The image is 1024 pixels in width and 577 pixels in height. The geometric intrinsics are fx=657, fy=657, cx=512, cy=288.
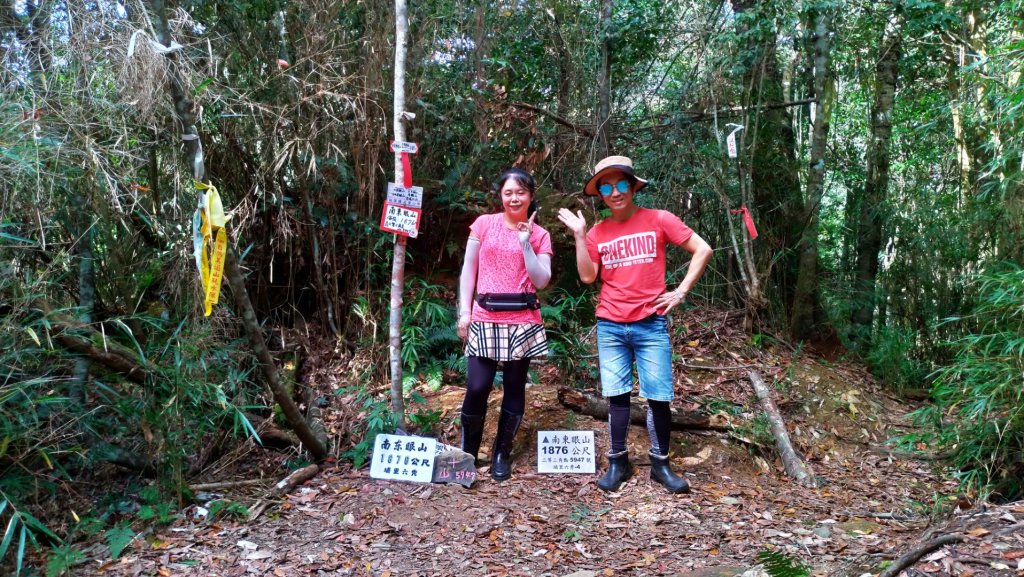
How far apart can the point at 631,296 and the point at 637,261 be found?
0.20 meters

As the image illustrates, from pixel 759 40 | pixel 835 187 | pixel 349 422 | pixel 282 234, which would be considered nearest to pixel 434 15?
pixel 282 234

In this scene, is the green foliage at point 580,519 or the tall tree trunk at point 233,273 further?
the green foliage at point 580,519

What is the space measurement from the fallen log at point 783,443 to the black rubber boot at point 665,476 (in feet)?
2.62

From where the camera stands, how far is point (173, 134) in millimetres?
3820

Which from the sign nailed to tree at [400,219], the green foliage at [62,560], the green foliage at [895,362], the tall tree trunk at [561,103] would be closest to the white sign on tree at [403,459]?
the sign nailed to tree at [400,219]

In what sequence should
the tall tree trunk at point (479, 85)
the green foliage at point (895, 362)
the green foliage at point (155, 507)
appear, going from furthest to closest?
the green foliage at point (895, 362) → the tall tree trunk at point (479, 85) → the green foliage at point (155, 507)

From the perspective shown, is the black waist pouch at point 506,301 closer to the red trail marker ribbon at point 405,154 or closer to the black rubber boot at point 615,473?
the red trail marker ribbon at point 405,154

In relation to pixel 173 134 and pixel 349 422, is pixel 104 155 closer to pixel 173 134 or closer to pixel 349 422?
pixel 173 134

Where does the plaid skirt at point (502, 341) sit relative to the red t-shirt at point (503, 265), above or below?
below

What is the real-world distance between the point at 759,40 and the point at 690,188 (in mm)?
1397

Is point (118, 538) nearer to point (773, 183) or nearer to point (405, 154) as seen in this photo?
point (405, 154)

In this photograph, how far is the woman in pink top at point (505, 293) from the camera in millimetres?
3576

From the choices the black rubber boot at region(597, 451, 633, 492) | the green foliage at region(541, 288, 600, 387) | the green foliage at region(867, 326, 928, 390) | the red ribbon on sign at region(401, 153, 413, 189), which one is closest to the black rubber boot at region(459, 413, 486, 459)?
the black rubber boot at region(597, 451, 633, 492)

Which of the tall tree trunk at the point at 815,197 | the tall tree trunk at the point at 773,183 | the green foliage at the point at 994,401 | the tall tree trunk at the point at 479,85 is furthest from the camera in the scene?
the tall tree trunk at the point at 773,183
